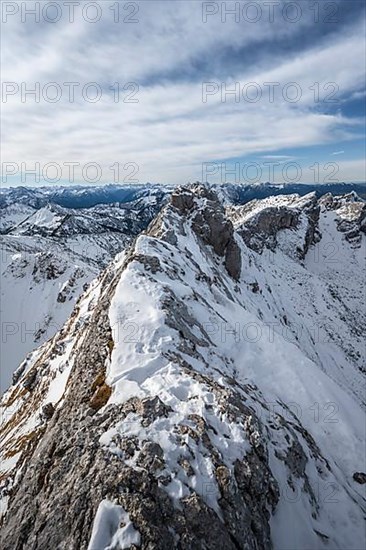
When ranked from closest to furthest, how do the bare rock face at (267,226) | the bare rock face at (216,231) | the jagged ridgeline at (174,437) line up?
the jagged ridgeline at (174,437) → the bare rock face at (216,231) → the bare rock face at (267,226)

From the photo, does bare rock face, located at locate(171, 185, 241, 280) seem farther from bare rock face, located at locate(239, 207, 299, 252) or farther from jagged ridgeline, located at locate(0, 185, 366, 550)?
bare rock face, located at locate(239, 207, 299, 252)

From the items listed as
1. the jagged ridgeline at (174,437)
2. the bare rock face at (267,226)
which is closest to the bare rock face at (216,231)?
the jagged ridgeline at (174,437)

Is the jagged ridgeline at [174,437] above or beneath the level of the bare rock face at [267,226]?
beneath

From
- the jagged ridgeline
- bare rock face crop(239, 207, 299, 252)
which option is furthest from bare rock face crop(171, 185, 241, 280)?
bare rock face crop(239, 207, 299, 252)

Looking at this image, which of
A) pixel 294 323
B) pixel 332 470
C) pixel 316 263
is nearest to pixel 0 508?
pixel 332 470

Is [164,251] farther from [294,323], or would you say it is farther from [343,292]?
[343,292]

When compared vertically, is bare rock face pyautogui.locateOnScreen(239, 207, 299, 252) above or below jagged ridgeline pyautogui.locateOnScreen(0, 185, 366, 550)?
above

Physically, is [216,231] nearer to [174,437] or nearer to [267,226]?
[267,226]

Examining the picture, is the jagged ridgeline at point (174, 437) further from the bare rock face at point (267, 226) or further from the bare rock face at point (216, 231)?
the bare rock face at point (267, 226)

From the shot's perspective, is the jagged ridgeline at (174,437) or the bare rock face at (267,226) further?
the bare rock face at (267,226)
